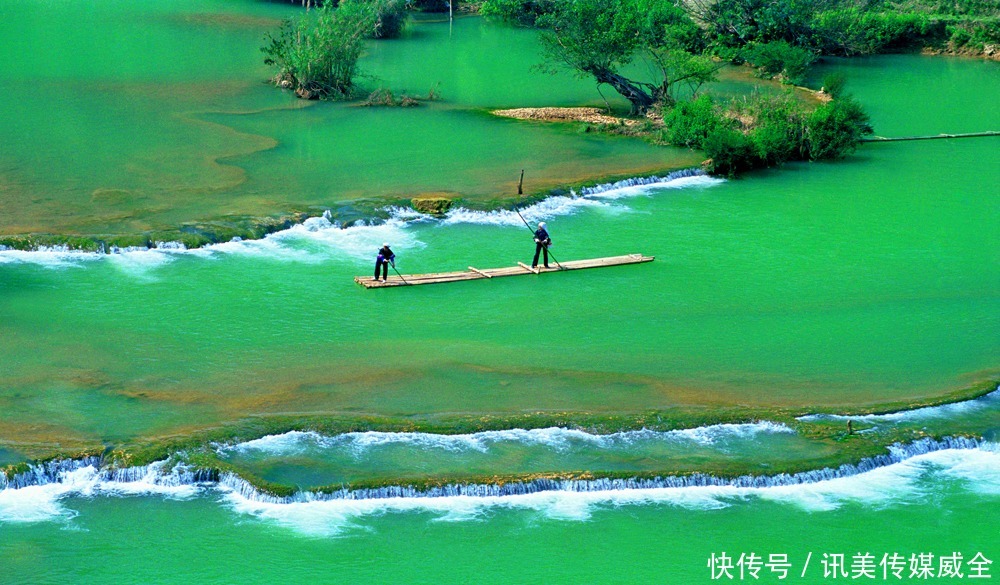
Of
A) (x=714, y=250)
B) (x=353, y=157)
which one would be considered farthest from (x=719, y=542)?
(x=353, y=157)

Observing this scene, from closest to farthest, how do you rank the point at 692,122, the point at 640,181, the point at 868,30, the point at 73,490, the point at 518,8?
the point at 73,490, the point at 640,181, the point at 692,122, the point at 518,8, the point at 868,30

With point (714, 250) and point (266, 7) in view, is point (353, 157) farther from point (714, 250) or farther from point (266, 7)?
point (266, 7)

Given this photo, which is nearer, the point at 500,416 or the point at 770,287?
the point at 500,416

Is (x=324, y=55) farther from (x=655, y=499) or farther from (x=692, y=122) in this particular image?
(x=655, y=499)

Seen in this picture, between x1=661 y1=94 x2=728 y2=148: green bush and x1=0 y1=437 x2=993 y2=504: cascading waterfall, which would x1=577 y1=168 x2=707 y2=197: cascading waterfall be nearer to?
x1=661 y1=94 x2=728 y2=148: green bush

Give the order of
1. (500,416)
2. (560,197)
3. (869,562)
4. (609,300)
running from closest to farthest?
1. (869,562)
2. (500,416)
3. (609,300)
4. (560,197)

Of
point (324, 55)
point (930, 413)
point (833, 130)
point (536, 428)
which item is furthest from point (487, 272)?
point (324, 55)
